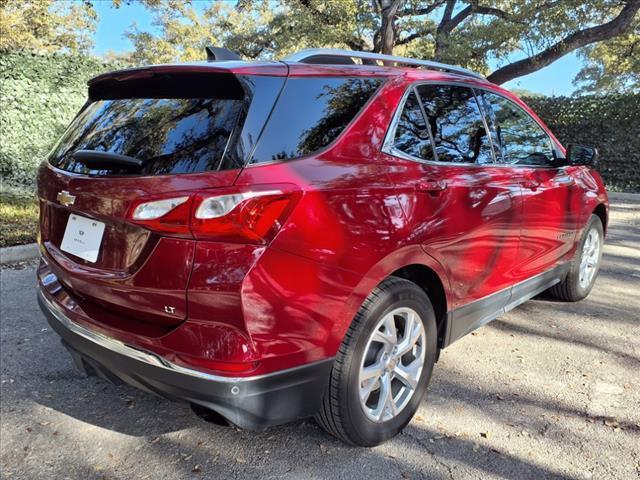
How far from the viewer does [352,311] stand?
2180 mm

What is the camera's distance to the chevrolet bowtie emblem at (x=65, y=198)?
2.23m

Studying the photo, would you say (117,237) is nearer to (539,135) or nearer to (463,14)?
(539,135)

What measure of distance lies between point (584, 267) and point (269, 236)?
3.69 m

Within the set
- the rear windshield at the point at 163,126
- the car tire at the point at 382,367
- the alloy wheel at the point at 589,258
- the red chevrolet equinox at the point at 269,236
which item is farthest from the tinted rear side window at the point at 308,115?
the alloy wheel at the point at 589,258

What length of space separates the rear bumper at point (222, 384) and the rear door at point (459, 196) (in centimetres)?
87

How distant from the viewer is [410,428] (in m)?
2.70

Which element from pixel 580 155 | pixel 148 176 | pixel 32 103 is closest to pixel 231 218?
pixel 148 176

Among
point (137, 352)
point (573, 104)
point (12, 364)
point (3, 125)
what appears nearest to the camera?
point (137, 352)

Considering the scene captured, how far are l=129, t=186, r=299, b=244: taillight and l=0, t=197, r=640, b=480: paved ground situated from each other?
1.17 m

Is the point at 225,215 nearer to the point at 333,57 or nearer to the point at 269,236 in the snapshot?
the point at 269,236

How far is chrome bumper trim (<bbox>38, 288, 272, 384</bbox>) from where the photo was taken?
1.92 meters

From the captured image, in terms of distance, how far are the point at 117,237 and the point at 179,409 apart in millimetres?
1237

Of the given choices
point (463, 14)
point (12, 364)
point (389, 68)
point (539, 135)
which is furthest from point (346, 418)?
point (463, 14)

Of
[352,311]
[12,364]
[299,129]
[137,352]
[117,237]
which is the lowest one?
[12,364]
